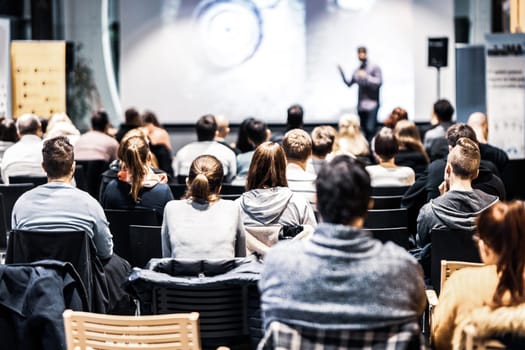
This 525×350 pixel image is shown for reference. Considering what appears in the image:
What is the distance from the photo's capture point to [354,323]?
108 inches

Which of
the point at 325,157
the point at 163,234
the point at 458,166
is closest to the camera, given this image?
the point at 163,234

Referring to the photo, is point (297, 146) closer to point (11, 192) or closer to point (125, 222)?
point (125, 222)

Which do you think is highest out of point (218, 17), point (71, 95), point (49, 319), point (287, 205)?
point (218, 17)

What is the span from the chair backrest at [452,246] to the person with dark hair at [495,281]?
151 centimetres

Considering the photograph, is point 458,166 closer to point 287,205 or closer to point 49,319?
point 287,205

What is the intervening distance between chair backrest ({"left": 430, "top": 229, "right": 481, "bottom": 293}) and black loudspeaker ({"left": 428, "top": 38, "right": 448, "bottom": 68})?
25.6 ft

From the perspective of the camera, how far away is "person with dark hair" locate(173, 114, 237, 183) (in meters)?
7.45

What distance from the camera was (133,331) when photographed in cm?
310

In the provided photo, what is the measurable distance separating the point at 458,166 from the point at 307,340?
84.8 inches

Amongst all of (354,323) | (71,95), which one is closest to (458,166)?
(354,323)

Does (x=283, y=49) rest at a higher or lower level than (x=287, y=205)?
higher

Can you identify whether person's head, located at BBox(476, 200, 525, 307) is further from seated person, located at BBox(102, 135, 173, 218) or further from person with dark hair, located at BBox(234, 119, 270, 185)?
person with dark hair, located at BBox(234, 119, 270, 185)

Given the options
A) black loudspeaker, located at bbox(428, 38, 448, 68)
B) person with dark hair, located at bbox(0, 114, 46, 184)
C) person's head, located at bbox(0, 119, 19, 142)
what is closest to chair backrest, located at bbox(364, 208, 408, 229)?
person with dark hair, located at bbox(0, 114, 46, 184)

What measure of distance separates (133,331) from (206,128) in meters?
4.71
